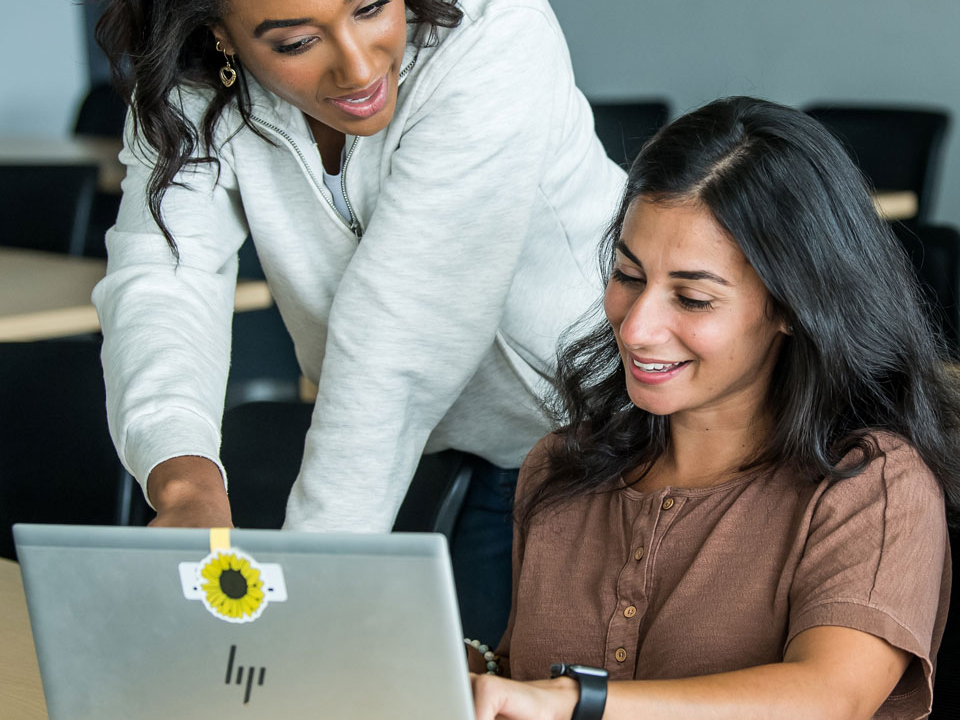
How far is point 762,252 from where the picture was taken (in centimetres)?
108

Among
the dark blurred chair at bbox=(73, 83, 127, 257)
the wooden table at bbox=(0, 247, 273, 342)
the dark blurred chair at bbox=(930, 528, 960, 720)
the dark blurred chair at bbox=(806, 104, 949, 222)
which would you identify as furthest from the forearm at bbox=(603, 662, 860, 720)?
the dark blurred chair at bbox=(73, 83, 127, 257)

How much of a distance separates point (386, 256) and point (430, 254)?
5 cm

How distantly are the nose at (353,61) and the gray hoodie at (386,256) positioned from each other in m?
0.08

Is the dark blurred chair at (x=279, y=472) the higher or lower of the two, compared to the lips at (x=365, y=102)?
lower

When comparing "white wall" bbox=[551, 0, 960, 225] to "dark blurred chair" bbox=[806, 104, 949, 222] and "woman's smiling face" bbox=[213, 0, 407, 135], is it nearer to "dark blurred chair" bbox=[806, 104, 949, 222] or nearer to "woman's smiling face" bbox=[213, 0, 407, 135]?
"dark blurred chair" bbox=[806, 104, 949, 222]

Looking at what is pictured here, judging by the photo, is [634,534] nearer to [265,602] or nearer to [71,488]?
[265,602]

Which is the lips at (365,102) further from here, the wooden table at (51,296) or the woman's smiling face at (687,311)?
the wooden table at (51,296)

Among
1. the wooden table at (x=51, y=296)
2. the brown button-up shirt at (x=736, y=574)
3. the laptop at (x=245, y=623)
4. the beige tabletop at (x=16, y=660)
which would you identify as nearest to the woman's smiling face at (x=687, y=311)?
the brown button-up shirt at (x=736, y=574)

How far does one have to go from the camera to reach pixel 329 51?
1.18 metres

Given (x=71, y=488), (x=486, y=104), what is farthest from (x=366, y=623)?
(x=71, y=488)

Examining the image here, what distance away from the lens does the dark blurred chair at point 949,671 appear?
1068 mm

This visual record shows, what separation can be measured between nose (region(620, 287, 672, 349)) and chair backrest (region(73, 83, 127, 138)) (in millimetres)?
3719

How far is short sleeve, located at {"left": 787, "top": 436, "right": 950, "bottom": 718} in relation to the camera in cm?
99

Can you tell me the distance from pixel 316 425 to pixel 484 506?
0.38m
